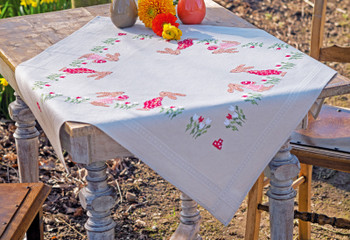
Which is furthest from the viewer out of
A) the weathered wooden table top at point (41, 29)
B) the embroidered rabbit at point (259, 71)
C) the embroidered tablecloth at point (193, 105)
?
the weathered wooden table top at point (41, 29)

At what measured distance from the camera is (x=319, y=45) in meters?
2.48

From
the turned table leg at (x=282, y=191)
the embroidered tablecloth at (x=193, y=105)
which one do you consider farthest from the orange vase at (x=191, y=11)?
the turned table leg at (x=282, y=191)

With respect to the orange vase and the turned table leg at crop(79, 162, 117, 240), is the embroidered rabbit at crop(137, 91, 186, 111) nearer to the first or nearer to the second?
the turned table leg at crop(79, 162, 117, 240)

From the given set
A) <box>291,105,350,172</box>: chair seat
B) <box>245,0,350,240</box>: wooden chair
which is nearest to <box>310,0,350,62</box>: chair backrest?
<box>245,0,350,240</box>: wooden chair

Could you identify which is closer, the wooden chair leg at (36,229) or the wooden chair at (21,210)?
the wooden chair at (21,210)

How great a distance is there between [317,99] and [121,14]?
83cm

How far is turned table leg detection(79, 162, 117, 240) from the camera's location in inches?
65.2

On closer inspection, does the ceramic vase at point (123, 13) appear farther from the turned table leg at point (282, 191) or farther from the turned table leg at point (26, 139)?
the turned table leg at point (282, 191)

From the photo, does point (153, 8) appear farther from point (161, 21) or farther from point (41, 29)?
point (41, 29)

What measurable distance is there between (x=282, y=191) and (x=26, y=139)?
3.67 ft

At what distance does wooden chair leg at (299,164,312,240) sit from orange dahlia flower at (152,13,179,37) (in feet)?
2.88

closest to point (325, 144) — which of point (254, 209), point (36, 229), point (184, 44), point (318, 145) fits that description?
point (318, 145)

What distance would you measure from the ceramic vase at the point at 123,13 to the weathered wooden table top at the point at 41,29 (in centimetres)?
19

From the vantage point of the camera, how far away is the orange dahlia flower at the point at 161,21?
2.10 meters
